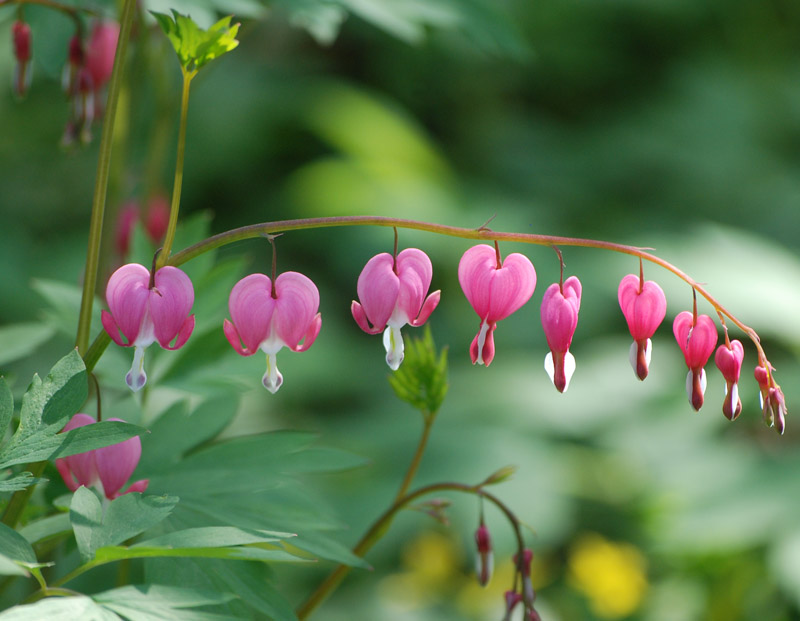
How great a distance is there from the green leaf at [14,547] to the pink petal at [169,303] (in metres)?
0.19

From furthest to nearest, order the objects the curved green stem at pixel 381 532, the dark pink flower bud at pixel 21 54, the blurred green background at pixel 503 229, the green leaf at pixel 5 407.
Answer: the blurred green background at pixel 503 229 < the dark pink flower bud at pixel 21 54 < the curved green stem at pixel 381 532 < the green leaf at pixel 5 407

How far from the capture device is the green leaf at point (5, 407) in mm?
697

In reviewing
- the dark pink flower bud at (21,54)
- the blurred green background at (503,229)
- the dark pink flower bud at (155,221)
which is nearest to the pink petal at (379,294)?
the blurred green background at (503,229)

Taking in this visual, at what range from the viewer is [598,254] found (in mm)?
3883

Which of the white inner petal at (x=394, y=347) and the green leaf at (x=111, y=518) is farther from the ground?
the white inner petal at (x=394, y=347)

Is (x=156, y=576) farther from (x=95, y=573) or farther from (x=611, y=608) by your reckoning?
(x=611, y=608)

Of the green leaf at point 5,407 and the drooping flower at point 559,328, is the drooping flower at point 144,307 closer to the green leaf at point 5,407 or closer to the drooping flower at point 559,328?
the green leaf at point 5,407

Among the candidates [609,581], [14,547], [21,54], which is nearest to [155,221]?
[21,54]

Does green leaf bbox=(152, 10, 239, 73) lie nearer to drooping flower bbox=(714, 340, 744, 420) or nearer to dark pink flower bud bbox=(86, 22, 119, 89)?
drooping flower bbox=(714, 340, 744, 420)

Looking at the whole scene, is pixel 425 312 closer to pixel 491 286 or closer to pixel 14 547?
pixel 491 286

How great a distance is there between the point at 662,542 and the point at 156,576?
1.83 meters

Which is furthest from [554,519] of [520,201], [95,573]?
[520,201]

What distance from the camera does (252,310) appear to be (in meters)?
0.79

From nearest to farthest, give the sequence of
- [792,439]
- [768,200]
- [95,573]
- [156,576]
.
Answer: [156,576] → [95,573] → [792,439] → [768,200]
